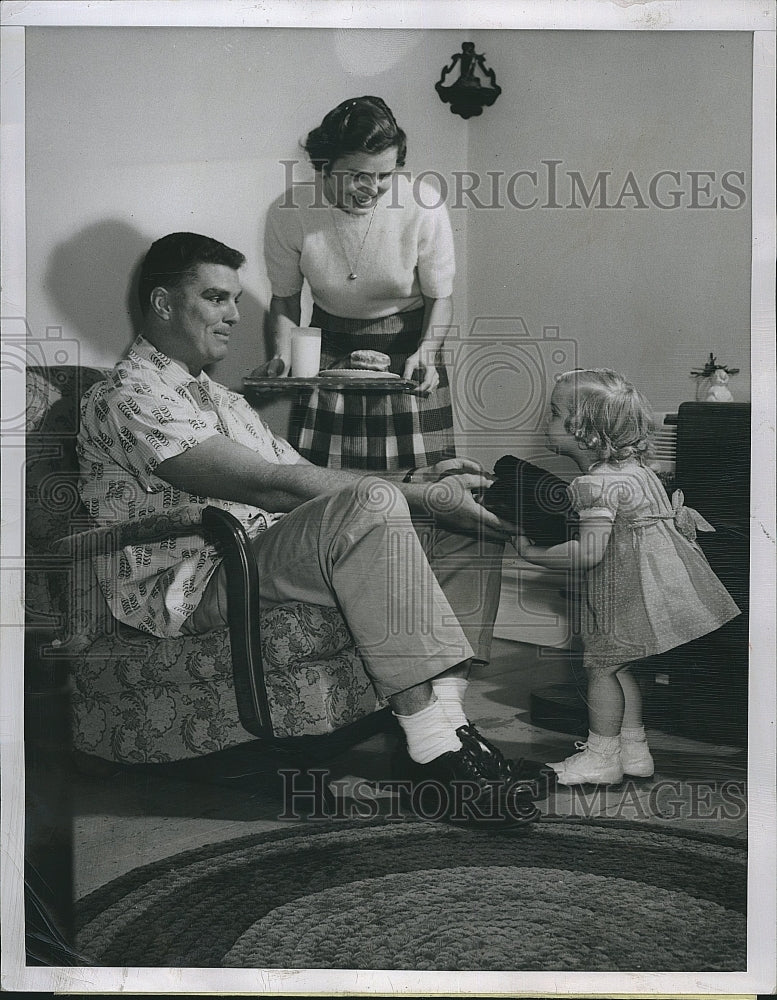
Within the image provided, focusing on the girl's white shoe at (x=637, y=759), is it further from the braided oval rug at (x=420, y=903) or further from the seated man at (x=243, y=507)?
the seated man at (x=243, y=507)

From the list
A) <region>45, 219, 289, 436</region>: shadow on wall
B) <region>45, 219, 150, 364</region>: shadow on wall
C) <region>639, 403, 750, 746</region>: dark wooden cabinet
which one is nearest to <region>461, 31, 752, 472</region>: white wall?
<region>639, 403, 750, 746</region>: dark wooden cabinet

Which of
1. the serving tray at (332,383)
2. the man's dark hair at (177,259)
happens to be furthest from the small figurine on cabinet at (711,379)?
the man's dark hair at (177,259)

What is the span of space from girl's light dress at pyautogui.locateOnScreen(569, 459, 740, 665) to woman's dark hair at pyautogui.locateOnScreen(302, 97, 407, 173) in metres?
0.86

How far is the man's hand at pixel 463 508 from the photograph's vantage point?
2311 millimetres

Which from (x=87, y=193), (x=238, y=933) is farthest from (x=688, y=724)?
(x=87, y=193)

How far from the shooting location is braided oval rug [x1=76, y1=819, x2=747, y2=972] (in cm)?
233

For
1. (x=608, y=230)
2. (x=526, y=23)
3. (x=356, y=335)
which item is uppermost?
(x=526, y=23)

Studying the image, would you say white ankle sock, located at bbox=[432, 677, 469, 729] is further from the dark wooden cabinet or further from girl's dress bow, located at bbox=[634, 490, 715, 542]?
girl's dress bow, located at bbox=[634, 490, 715, 542]

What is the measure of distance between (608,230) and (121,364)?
111 centimetres

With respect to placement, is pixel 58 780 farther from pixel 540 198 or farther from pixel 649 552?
pixel 540 198

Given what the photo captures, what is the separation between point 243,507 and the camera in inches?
90.8

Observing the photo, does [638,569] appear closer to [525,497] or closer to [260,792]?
[525,497]

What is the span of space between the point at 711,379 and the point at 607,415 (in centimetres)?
25

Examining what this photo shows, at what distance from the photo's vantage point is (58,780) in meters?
2.36
